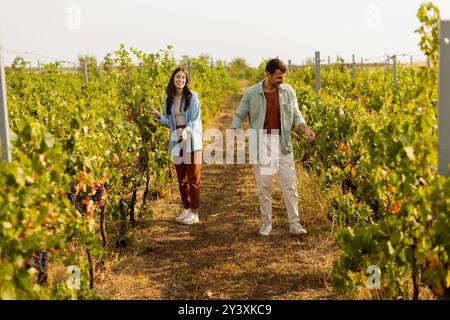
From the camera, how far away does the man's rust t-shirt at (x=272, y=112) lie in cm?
512

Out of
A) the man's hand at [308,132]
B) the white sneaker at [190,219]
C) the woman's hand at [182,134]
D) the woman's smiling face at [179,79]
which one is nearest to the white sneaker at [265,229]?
the white sneaker at [190,219]

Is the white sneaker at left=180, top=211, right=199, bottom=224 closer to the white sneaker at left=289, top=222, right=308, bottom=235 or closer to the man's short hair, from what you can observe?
the white sneaker at left=289, top=222, right=308, bottom=235

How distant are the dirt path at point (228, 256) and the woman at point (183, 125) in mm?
503

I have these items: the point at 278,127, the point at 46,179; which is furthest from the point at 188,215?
the point at 46,179

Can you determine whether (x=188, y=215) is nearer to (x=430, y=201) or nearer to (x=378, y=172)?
(x=378, y=172)

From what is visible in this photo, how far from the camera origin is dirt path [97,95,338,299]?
4.17 m

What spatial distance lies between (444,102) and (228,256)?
8.27 ft

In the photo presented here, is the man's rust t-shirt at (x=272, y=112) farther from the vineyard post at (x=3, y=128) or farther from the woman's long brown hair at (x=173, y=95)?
the vineyard post at (x=3, y=128)

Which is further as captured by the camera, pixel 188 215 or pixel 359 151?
pixel 188 215

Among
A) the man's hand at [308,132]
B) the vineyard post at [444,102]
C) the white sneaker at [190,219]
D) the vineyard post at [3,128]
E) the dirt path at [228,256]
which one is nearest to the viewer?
the vineyard post at [3,128]

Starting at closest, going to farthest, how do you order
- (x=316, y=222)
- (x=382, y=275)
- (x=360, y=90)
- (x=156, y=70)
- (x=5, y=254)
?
(x=5, y=254) → (x=382, y=275) → (x=316, y=222) → (x=156, y=70) → (x=360, y=90)

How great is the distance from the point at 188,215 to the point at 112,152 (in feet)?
4.64

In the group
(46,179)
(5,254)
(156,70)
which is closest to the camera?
(5,254)

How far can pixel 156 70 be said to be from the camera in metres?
→ 7.59
